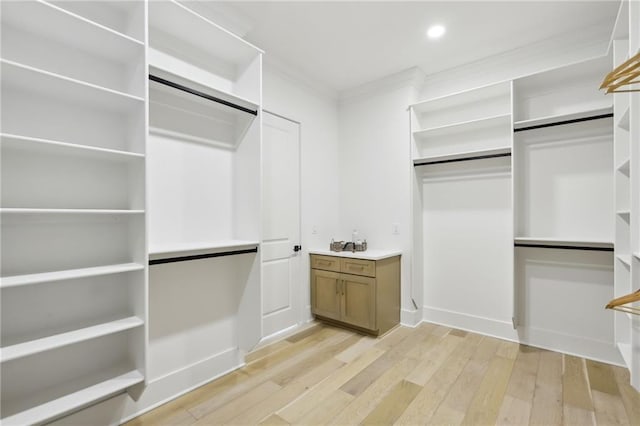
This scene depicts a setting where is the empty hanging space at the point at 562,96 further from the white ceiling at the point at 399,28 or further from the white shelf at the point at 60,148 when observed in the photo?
A: the white shelf at the point at 60,148

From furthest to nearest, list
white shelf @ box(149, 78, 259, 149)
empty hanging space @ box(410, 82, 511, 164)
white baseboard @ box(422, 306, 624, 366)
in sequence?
empty hanging space @ box(410, 82, 511, 164) → white baseboard @ box(422, 306, 624, 366) → white shelf @ box(149, 78, 259, 149)

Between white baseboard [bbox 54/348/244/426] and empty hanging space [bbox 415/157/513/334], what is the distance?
2.31 metres

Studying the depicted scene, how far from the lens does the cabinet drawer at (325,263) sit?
132 inches

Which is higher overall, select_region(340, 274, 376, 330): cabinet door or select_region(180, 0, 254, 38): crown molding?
select_region(180, 0, 254, 38): crown molding

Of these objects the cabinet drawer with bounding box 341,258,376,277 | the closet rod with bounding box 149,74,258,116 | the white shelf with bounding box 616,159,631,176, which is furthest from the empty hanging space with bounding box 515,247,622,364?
the closet rod with bounding box 149,74,258,116

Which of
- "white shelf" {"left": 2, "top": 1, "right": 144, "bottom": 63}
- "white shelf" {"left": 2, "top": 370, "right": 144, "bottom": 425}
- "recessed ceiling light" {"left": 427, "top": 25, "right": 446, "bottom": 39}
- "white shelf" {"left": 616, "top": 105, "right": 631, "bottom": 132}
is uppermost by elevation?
"recessed ceiling light" {"left": 427, "top": 25, "right": 446, "bottom": 39}

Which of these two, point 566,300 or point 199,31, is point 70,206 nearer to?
point 199,31

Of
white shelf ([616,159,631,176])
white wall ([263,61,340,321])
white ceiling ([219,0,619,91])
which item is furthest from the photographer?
white wall ([263,61,340,321])

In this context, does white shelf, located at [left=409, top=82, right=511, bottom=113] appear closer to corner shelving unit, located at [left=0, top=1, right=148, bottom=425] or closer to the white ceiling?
the white ceiling

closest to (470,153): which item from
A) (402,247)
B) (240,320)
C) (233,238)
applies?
(402,247)

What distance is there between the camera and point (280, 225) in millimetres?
3227

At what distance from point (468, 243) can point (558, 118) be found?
141cm

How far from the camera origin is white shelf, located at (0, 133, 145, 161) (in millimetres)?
1382

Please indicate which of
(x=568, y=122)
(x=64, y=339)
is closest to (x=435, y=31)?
(x=568, y=122)
